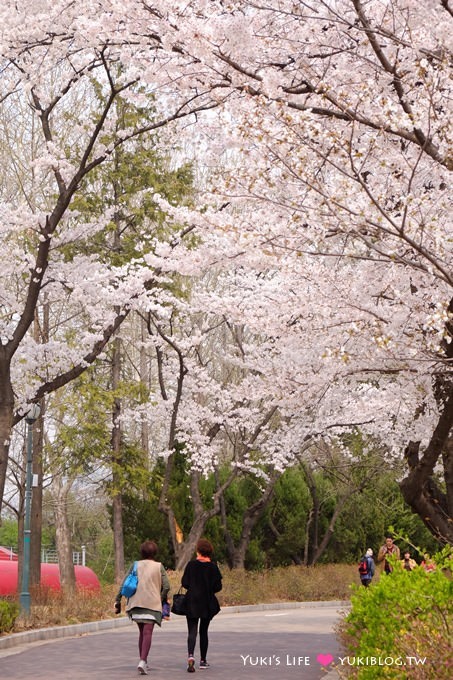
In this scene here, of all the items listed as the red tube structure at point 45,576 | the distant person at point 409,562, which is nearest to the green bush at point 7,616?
the distant person at point 409,562

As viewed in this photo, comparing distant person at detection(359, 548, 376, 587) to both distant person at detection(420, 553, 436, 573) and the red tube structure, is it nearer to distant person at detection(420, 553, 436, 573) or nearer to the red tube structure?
the red tube structure

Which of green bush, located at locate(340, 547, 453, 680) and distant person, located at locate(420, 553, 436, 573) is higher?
distant person, located at locate(420, 553, 436, 573)

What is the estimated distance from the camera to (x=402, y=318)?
14.5m

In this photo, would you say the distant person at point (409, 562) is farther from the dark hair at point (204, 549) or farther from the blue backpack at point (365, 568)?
the blue backpack at point (365, 568)

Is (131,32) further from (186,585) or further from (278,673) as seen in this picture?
(278,673)

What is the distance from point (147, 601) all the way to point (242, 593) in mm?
16410

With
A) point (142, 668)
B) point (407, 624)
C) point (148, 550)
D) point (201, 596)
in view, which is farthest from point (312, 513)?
point (407, 624)

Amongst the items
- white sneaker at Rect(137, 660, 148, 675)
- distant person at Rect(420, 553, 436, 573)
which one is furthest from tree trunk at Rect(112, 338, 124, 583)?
distant person at Rect(420, 553, 436, 573)

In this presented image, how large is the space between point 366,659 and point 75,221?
2232 centimetres

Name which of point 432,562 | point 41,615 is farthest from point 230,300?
point 432,562

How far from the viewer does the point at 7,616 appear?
1628cm

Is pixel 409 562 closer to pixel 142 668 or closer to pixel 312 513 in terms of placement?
pixel 142 668

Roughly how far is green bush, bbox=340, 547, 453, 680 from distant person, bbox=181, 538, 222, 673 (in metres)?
3.73

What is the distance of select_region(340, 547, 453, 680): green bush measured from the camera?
6.49 meters
